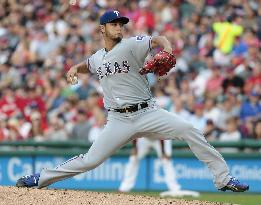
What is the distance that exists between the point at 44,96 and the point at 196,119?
10.9 feet

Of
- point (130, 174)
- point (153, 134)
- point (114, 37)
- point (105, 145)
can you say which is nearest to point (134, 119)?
point (153, 134)

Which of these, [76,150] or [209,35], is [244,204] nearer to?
[76,150]

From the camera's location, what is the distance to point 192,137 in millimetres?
8812

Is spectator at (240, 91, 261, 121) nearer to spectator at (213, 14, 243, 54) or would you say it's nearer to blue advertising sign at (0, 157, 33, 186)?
spectator at (213, 14, 243, 54)

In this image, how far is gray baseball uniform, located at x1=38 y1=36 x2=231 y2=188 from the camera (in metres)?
8.84

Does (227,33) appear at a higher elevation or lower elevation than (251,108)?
higher

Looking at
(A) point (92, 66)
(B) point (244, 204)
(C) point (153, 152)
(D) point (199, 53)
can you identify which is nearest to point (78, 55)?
(D) point (199, 53)

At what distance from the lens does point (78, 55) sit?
17.8 meters

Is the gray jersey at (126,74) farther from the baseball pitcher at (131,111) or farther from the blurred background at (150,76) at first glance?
the blurred background at (150,76)

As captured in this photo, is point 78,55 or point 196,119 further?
point 78,55

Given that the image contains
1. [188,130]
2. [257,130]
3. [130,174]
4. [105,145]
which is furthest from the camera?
[257,130]

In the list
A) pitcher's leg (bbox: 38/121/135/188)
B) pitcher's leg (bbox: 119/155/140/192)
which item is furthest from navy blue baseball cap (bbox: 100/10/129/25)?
pitcher's leg (bbox: 119/155/140/192)

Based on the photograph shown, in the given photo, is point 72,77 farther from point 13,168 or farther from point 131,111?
point 13,168

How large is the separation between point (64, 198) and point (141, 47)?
1679 millimetres
